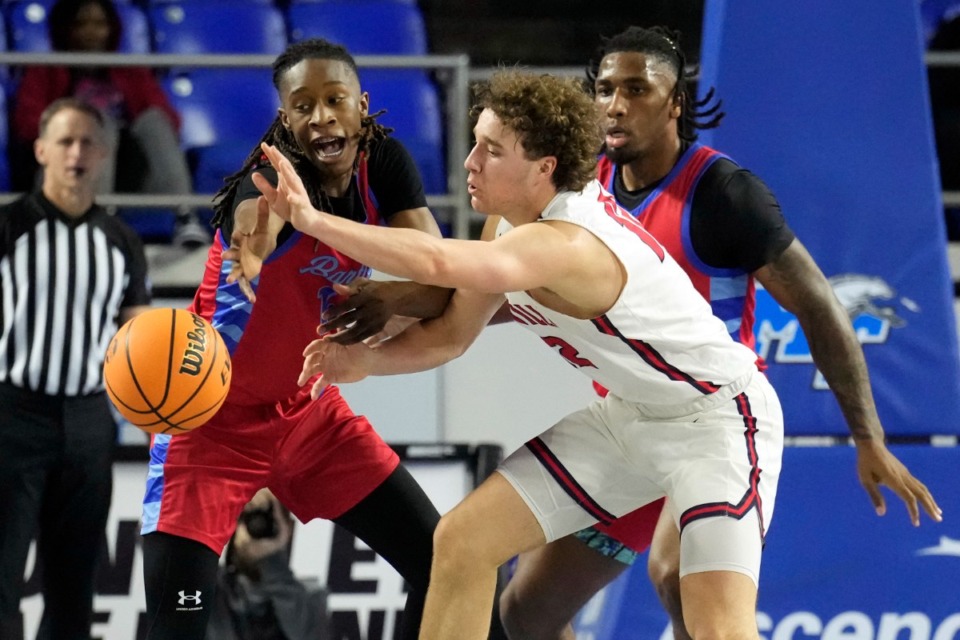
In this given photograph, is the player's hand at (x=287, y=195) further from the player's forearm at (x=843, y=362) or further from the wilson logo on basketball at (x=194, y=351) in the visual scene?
the player's forearm at (x=843, y=362)

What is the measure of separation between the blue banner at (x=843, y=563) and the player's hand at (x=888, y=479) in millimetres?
905

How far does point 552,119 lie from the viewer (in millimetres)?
3531

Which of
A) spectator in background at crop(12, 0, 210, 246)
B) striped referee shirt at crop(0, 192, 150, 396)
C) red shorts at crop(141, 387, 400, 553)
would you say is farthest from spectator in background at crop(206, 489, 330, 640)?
spectator in background at crop(12, 0, 210, 246)

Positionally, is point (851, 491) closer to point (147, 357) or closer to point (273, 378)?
point (273, 378)

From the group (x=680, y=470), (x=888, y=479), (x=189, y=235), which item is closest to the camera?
(x=680, y=470)

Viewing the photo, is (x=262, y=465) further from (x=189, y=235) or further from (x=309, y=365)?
(x=189, y=235)

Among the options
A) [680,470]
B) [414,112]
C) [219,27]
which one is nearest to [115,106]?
[219,27]

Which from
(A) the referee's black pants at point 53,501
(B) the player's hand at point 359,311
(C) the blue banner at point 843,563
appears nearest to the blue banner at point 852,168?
(C) the blue banner at point 843,563

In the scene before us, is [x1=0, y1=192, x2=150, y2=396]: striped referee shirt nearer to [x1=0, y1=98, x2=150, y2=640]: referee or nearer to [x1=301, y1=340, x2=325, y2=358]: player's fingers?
[x1=0, y1=98, x2=150, y2=640]: referee

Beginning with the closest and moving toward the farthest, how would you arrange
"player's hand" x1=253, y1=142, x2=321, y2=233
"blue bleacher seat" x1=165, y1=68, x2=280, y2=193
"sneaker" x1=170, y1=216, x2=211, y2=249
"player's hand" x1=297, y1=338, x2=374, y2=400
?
"player's hand" x1=253, y1=142, x2=321, y2=233, "player's hand" x1=297, y1=338, x2=374, y2=400, "sneaker" x1=170, y1=216, x2=211, y2=249, "blue bleacher seat" x1=165, y1=68, x2=280, y2=193

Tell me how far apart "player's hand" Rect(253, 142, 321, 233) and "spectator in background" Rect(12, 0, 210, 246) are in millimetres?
3095

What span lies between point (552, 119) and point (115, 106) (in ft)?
12.2

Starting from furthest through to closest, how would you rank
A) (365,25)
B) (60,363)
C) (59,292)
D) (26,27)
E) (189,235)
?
(365,25) < (26,27) < (189,235) < (59,292) < (60,363)

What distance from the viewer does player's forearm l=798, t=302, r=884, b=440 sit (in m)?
4.18
